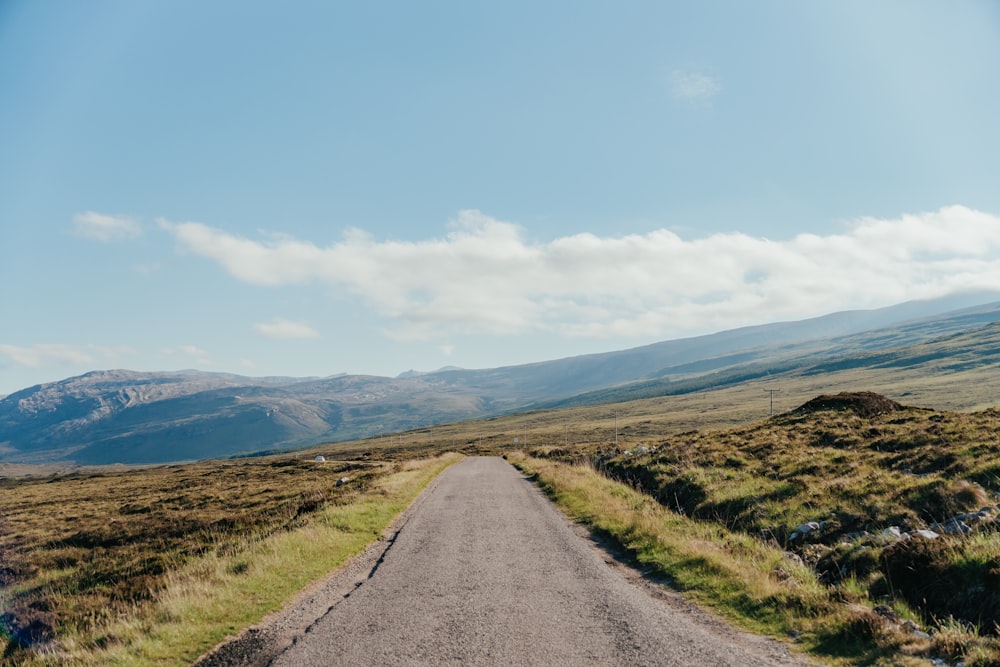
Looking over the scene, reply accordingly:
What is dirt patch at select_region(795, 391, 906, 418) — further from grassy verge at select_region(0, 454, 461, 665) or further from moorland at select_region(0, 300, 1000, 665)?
grassy verge at select_region(0, 454, 461, 665)

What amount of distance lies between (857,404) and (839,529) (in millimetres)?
26847

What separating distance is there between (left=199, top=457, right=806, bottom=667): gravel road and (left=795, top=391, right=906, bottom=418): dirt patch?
29.5 meters

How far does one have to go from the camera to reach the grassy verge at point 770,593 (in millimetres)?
7375

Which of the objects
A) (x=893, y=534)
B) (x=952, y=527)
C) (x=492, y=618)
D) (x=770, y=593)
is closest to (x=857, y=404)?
(x=952, y=527)

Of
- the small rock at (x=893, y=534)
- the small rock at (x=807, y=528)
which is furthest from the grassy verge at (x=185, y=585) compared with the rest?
the small rock at (x=893, y=534)

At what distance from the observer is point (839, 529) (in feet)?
46.9

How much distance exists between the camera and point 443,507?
22.5 meters

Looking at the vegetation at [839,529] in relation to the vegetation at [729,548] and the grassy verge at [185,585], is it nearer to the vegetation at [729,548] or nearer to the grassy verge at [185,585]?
the vegetation at [729,548]

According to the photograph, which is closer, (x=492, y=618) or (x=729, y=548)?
(x=492, y=618)

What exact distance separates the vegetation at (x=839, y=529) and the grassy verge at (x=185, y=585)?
28.0 feet

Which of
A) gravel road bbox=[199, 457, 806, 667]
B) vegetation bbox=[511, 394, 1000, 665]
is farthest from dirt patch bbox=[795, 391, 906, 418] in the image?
gravel road bbox=[199, 457, 806, 667]

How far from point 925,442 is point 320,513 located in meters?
25.2

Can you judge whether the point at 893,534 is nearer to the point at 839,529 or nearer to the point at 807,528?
the point at 839,529

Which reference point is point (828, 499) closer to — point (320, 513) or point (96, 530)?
point (320, 513)
